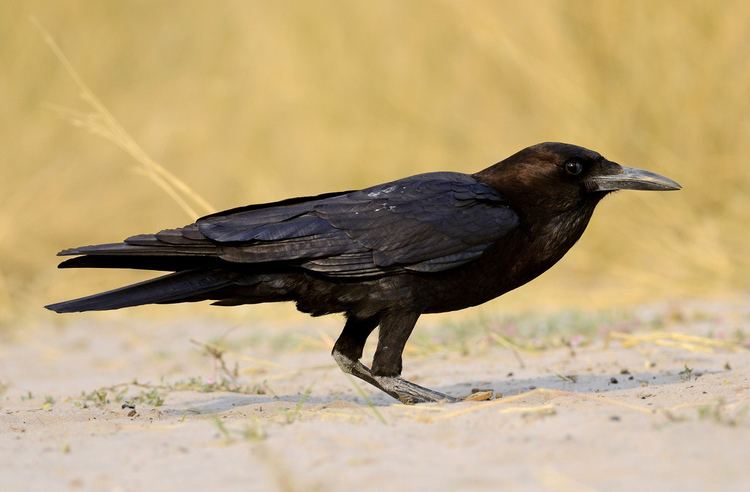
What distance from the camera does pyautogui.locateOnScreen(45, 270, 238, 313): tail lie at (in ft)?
14.4

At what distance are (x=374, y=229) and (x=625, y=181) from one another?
1.14m

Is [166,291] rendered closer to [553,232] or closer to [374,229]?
[374,229]

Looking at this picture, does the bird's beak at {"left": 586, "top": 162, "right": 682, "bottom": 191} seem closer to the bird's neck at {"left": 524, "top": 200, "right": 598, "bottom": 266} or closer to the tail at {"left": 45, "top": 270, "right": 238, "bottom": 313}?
the bird's neck at {"left": 524, "top": 200, "right": 598, "bottom": 266}

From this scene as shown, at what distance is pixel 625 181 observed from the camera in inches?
189

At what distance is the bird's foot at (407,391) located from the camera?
4.51m

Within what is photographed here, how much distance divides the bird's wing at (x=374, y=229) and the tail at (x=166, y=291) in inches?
5.7

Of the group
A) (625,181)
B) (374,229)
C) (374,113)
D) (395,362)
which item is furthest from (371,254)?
(374,113)

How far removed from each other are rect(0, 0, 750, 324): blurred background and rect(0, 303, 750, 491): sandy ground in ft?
8.46

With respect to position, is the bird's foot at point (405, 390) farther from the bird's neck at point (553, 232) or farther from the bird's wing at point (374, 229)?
the bird's neck at point (553, 232)

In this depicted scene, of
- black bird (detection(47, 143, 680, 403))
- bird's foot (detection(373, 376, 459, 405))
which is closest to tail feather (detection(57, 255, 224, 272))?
black bird (detection(47, 143, 680, 403))

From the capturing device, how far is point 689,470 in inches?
108

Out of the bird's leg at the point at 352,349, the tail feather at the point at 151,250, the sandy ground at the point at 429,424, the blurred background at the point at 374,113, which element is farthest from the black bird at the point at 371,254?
the blurred background at the point at 374,113

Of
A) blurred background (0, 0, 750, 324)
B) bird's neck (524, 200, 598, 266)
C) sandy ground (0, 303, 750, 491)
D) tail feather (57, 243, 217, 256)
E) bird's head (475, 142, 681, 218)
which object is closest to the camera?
sandy ground (0, 303, 750, 491)

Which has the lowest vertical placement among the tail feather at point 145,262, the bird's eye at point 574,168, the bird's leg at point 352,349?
the bird's leg at point 352,349
